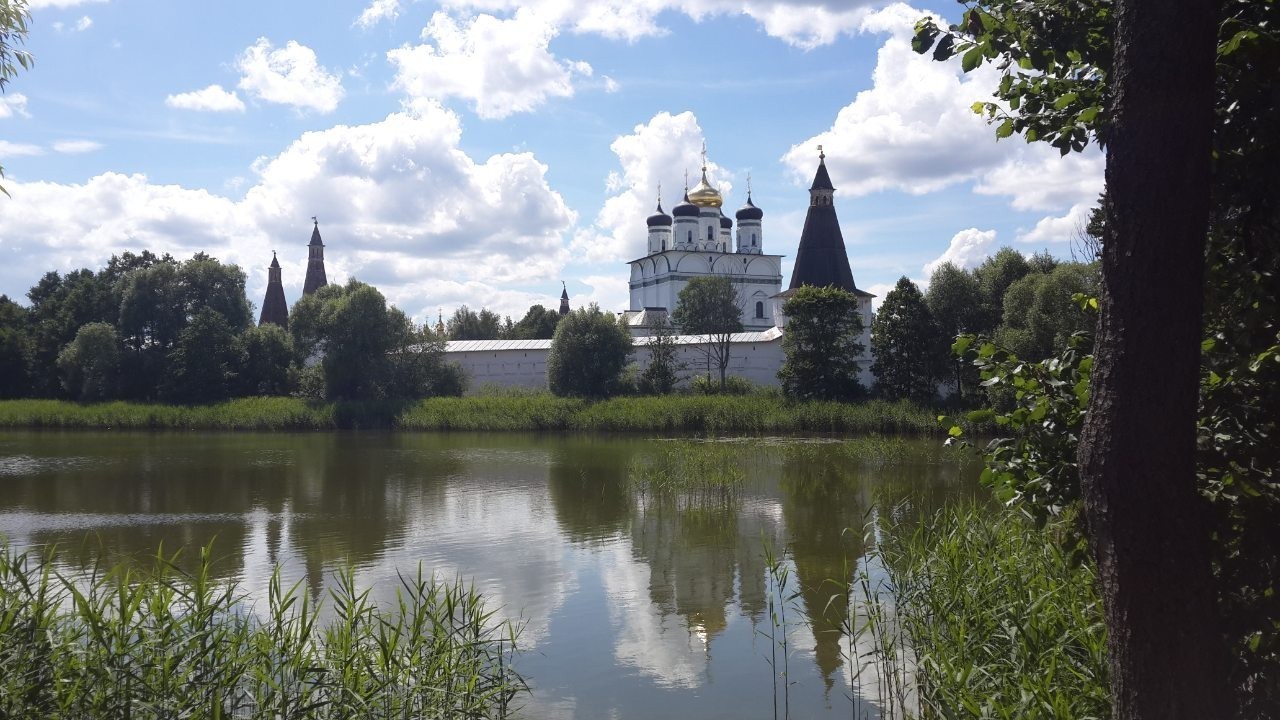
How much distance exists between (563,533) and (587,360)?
69.2ft

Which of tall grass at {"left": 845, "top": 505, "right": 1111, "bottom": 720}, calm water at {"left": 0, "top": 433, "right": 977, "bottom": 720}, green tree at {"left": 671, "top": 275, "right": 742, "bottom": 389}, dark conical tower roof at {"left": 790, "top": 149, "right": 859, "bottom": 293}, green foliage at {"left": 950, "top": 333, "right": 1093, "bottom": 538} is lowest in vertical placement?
calm water at {"left": 0, "top": 433, "right": 977, "bottom": 720}

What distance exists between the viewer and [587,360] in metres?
31.5

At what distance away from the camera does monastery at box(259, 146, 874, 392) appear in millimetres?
38750

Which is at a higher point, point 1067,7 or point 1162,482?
point 1067,7

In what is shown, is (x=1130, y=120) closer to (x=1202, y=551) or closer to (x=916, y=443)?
(x=1202, y=551)

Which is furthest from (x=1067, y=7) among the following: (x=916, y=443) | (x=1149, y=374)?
(x=916, y=443)

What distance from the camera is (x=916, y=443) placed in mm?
A: 19922

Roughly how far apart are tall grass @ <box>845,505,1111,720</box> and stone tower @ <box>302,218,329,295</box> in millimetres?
51769

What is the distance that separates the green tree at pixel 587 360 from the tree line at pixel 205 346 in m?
4.40

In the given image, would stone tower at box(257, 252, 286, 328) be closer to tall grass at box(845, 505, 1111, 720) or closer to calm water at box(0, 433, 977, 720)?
calm water at box(0, 433, 977, 720)

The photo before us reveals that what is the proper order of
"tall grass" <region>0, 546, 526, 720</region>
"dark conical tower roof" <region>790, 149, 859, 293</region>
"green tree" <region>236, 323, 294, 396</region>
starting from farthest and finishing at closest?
"dark conical tower roof" <region>790, 149, 859, 293</region> → "green tree" <region>236, 323, 294, 396</region> → "tall grass" <region>0, 546, 526, 720</region>

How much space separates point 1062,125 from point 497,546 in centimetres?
720

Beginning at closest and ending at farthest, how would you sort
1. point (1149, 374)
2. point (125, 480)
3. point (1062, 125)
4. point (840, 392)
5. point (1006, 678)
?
point (1149, 374) < point (1062, 125) < point (1006, 678) < point (125, 480) < point (840, 392)

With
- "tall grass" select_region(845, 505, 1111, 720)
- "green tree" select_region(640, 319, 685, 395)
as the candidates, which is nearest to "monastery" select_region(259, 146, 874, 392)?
"green tree" select_region(640, 319, 685, 395)
